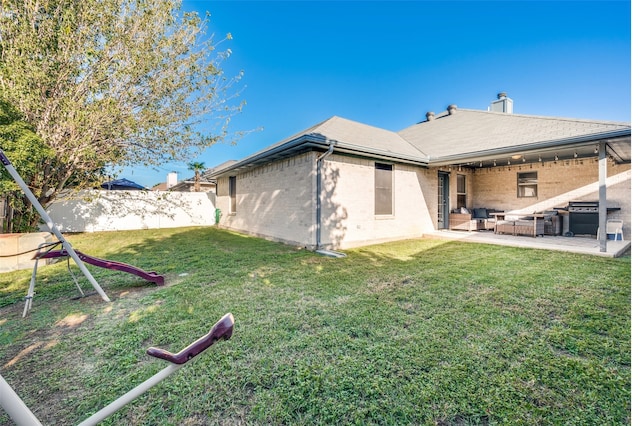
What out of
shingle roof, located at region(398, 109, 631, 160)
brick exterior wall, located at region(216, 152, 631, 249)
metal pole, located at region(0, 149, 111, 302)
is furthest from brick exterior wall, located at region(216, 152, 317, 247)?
shingle roof, located at region(398, 109, 631, 160)

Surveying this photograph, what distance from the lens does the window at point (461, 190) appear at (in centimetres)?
1147

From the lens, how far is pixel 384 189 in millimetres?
8898

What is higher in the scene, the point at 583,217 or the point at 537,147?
the point at 537,147

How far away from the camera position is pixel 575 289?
421 cm

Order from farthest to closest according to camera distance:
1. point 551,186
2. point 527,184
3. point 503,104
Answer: point 503,104
point 527,184
point 551,186

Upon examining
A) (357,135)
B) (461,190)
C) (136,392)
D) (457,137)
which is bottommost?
(136,392)

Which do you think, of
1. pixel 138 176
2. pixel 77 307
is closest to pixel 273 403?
pixel 77 307

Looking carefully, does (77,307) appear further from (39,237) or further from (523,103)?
(523,103)

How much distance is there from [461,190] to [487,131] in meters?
2.55

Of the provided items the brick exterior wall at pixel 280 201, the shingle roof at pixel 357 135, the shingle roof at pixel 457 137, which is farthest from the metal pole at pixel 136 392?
the shingle roof at pixel 357 135

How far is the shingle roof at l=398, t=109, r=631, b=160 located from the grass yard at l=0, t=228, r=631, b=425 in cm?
428

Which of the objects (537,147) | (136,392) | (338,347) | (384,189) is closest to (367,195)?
(384,189)

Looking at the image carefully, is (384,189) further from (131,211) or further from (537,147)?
(131,211)

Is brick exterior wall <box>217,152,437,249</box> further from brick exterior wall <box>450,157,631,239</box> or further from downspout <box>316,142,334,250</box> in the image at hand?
brick exterior wall <box>450,157,631,239</box>
